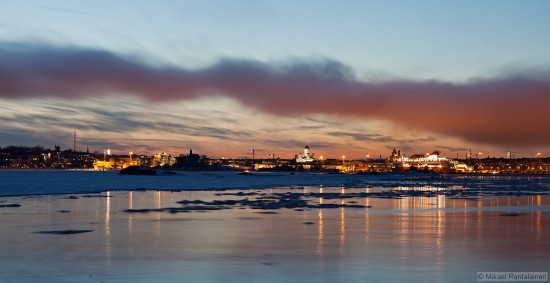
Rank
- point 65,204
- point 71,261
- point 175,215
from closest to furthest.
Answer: point 71,261
point 175,215
point 65,204

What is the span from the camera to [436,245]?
13.6m

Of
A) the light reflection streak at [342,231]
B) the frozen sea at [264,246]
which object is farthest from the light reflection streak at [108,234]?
the light reflection streak at [342,231]

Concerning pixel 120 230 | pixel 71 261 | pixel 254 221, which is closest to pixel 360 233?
pixel 254 221

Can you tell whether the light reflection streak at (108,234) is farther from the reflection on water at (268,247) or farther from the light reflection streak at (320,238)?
the light reflection streak at (320,238)

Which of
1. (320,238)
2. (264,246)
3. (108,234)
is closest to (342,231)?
(320,238)

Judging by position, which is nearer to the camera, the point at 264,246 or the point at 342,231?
the point at 264,246

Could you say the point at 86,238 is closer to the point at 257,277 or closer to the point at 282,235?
the point at 282,235

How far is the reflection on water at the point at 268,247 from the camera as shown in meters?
10.1

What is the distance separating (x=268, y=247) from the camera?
521 inches

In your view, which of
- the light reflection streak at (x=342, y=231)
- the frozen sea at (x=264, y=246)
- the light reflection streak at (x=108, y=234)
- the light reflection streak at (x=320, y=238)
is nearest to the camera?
the frozen sea at (x=264, y=246)

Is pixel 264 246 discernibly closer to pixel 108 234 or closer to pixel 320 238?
pixel 320 238

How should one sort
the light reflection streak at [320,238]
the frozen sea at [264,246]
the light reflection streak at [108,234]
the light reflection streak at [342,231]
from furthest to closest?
the light reflection streak at [342,231] → the light reflection streak at [320,238] → the light reflection streak at [108,234] → the frozen sea at [264,246]

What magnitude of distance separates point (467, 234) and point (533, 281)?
6339 millimetres

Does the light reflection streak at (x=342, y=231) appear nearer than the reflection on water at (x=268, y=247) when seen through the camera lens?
No
